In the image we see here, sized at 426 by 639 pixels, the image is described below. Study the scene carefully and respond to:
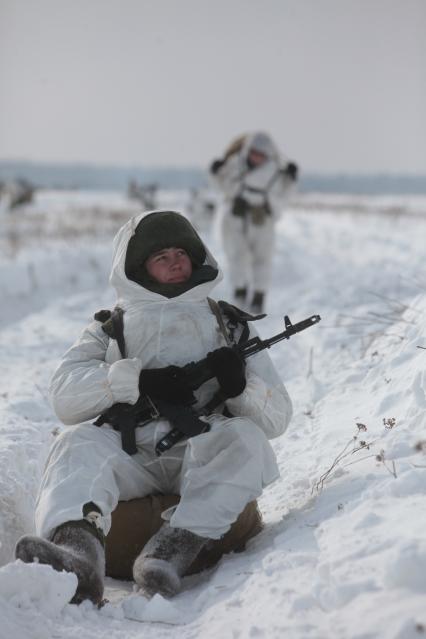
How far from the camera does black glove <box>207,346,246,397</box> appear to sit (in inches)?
104

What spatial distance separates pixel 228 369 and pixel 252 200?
4.56 m

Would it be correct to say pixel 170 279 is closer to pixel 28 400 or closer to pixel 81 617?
pixel 81 617

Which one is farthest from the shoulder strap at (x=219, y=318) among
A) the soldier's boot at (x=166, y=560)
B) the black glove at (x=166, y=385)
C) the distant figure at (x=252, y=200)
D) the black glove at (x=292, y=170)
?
the black glove at (x=292, y=170)

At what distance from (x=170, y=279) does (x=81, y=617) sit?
1.38 metres

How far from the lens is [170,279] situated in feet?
9.59

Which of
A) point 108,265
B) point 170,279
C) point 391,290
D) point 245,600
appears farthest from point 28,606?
point 108,265

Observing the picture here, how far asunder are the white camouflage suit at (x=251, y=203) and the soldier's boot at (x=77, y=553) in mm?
5030

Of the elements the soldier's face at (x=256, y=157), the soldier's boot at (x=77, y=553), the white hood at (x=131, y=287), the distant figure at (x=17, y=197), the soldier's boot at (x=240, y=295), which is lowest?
the distant figure at (x=17, y=197)

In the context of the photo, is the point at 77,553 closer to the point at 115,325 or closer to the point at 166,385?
the point at 166,385

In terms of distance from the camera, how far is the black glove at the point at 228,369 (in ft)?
8.71

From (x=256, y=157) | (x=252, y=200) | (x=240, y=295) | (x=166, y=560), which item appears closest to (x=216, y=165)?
(x=256, y=157)

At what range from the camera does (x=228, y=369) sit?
2650mm

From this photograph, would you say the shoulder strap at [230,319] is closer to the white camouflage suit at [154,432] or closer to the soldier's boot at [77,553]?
the white camouflage suit at [154,432]

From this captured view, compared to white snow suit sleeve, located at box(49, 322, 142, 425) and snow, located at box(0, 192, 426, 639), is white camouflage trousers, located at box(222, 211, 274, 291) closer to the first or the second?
snow, located at box(0, 192, 426, 639)
